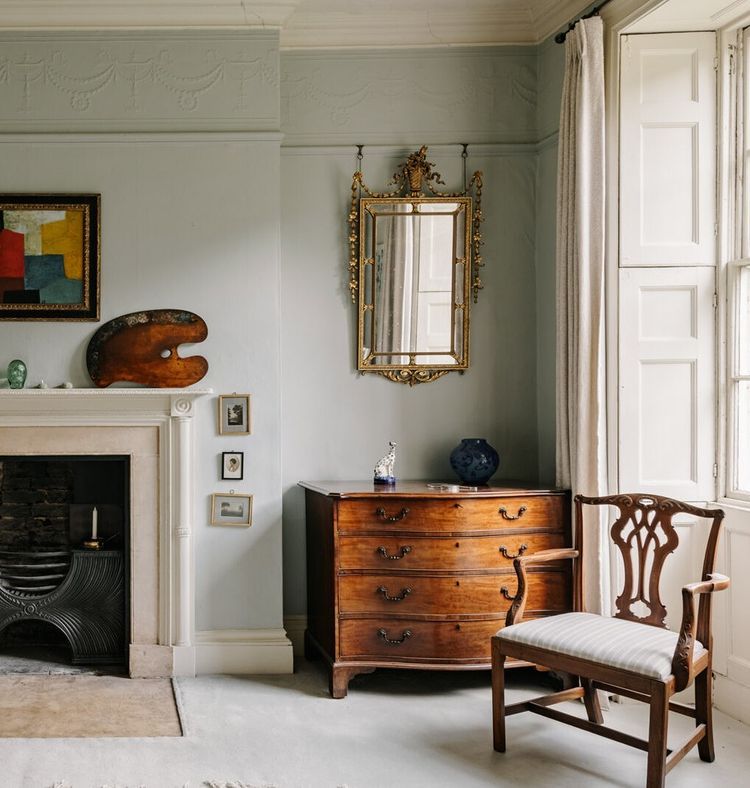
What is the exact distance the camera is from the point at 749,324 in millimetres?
3303

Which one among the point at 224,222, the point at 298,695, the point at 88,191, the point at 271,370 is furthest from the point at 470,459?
the point at 88,191

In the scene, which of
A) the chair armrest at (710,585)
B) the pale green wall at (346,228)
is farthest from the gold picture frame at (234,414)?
the chair armrest at (710,585)

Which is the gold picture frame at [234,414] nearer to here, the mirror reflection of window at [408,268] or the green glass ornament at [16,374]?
the mirror reflection of window at [408,268]

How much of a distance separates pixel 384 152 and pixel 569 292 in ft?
4.19

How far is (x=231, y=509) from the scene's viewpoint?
3777 millimetres

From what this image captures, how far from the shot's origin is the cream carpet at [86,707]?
3004mm

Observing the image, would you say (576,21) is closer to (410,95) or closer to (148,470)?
(410,95)

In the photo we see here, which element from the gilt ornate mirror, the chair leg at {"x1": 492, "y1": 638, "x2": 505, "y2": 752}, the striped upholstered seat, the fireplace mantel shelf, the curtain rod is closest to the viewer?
the striped upholstered seat

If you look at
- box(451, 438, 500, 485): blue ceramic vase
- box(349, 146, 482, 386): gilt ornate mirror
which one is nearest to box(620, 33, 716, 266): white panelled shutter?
box(349, 146, 482, 386): gilt ornate mirror

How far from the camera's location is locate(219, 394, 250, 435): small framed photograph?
149 inches

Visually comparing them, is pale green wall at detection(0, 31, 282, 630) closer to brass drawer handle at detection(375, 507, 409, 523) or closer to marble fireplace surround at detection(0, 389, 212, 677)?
marble fireplace surround at detection(0, 389, 212, 677)

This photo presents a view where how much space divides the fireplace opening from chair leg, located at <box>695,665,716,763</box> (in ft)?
8.18

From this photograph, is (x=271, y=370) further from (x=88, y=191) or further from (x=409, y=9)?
(x=409, y=9)

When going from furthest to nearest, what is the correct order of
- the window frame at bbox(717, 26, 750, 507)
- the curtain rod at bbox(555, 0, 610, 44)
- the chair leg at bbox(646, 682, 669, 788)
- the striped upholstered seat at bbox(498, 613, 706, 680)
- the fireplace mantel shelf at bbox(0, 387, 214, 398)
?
1. the fireplace mantel shelf at bbox(0, 387, 214, 398)
2. the curtain rod at bbox(555, 0, 610, 44)
3. the window frame at bbox(717, 26, 750, 507)
4. the striped upholstered seat at bbox(498, 613, 706, 680)
5. the chair leg at bbox(646, 682, 669, 788)
